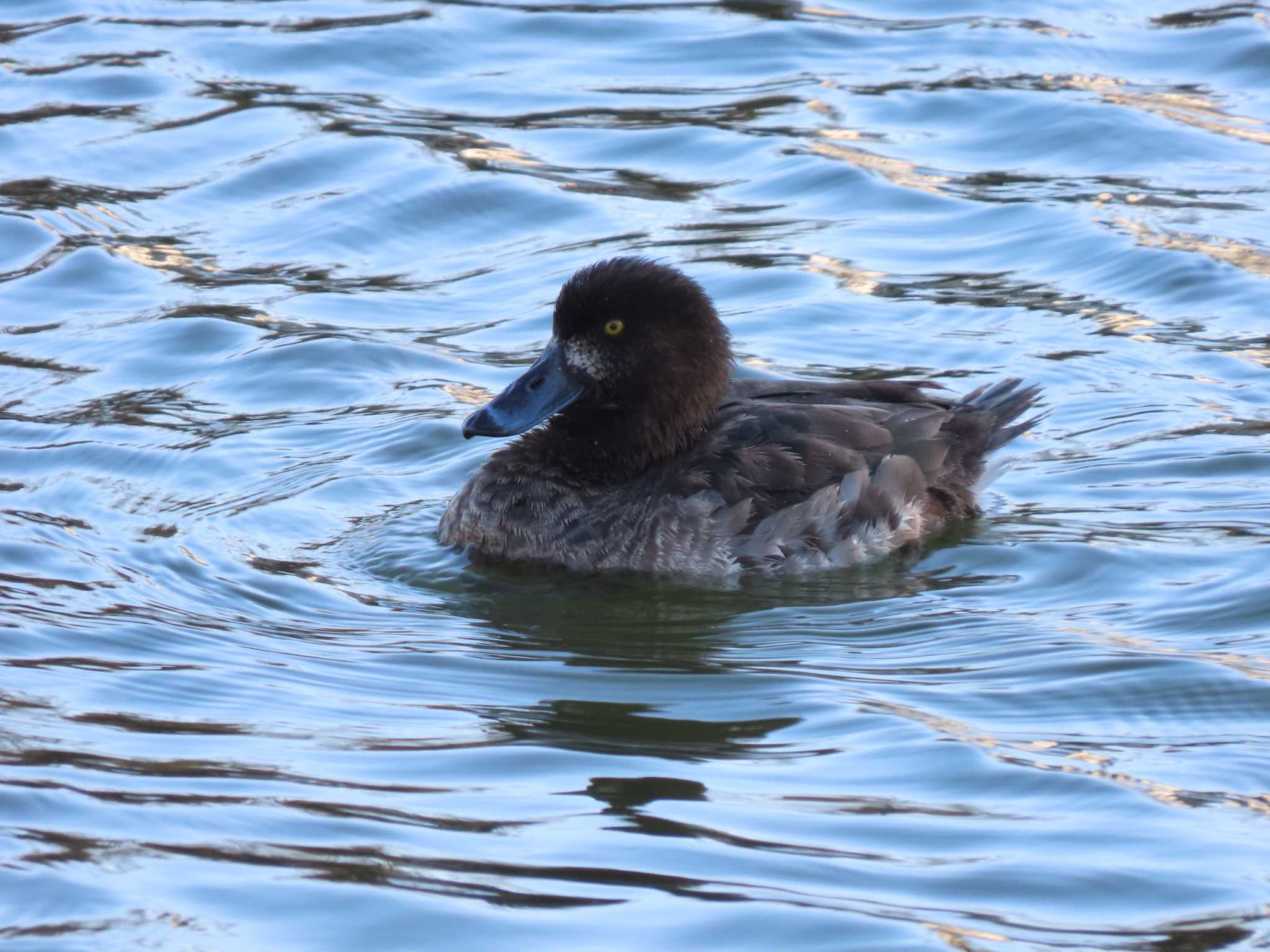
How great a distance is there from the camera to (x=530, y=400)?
8672mm

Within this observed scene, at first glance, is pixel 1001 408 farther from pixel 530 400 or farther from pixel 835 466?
pixel 530 400

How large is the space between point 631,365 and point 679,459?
0.46 meters

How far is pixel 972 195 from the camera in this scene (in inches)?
509

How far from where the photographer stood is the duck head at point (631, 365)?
28.2ft

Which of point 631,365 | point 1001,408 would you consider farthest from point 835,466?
point 1001,408

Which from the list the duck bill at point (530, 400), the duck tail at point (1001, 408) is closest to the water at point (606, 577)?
the duck tail at point (1001, 408)

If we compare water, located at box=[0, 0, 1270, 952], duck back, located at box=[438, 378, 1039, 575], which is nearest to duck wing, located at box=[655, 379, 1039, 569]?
duck back, located at box=[438, 378, 1039, 575]

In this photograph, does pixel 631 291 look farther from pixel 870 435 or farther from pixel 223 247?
pixel 223 247

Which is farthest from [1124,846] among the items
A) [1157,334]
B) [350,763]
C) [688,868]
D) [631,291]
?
[1157,334]

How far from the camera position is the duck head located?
859cm

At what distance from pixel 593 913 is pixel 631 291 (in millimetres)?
4012

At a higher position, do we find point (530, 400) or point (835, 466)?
point (530, 400)

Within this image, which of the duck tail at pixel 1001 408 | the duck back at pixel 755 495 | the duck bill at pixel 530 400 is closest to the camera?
the duck back at pixel 755 495

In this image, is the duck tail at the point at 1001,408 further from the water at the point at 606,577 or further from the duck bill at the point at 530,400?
the duck bill at the point at 530,400
